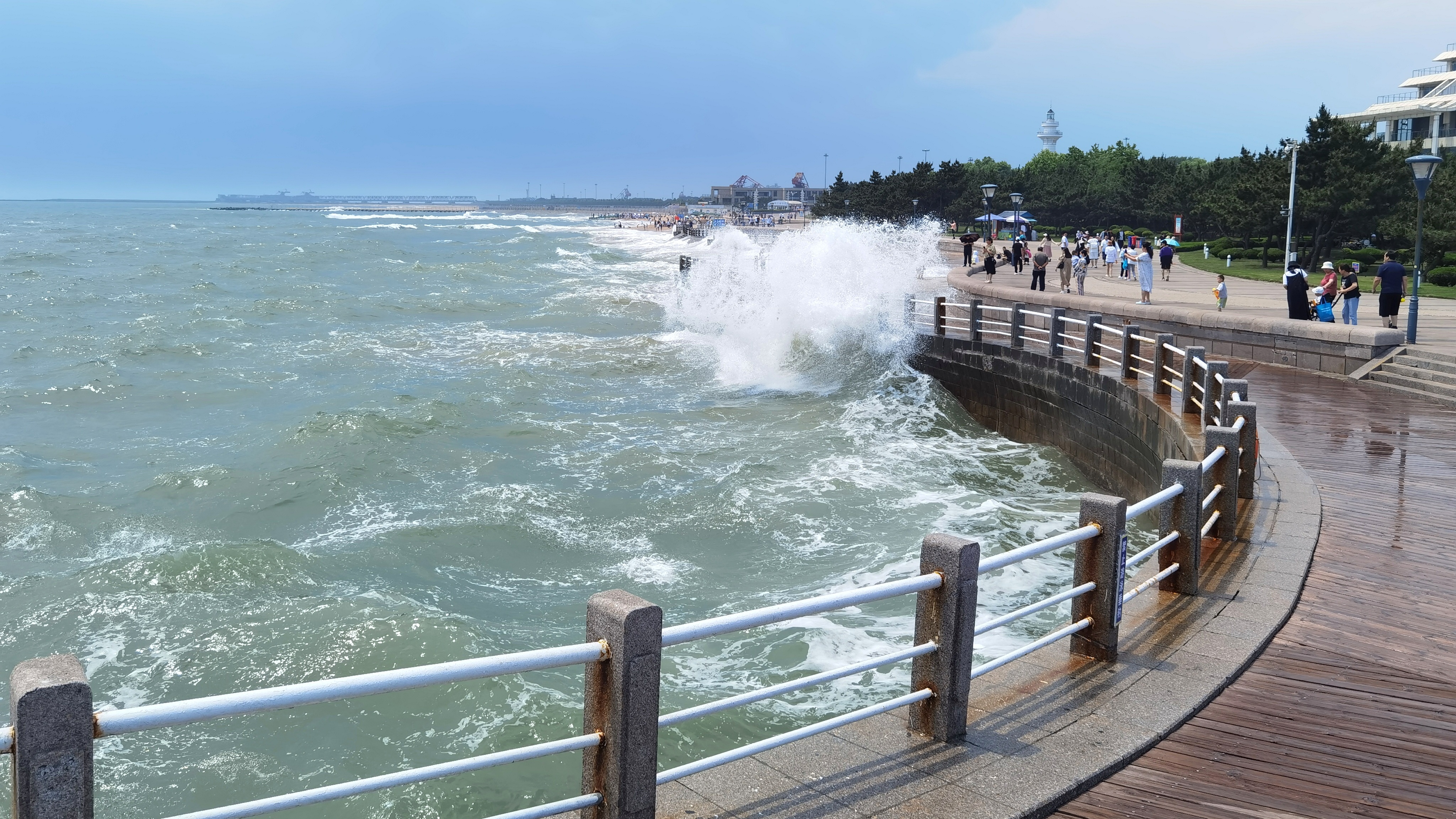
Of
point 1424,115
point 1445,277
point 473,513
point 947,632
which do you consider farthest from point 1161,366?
point 1424,115

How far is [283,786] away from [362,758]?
56 centimetres

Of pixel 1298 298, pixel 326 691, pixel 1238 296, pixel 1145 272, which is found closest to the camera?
pixel 326 691

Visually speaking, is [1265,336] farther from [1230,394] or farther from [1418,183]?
[1230,394]

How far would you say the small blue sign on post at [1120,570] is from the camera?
5.43 meters

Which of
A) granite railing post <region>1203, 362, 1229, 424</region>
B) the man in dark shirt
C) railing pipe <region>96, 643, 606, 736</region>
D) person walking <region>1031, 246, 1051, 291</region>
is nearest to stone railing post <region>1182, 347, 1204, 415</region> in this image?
granite railing post <region>1203, 362, 1229, 424</region>

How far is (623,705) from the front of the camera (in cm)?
364

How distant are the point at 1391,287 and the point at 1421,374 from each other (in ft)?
12.8

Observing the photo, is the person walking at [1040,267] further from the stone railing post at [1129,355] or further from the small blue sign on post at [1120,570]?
the small blue sign on post at [1120,570]

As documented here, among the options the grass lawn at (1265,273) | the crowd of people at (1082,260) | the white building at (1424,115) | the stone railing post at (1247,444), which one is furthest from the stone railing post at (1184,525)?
the white building at (1424,115)

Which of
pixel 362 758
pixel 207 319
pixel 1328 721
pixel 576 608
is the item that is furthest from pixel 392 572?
pixel 207 319

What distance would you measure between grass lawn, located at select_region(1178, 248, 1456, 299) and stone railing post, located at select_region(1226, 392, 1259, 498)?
25.0 m

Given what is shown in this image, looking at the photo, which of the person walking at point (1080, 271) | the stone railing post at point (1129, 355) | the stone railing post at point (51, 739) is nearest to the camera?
the stone railing post at point (51, 739)

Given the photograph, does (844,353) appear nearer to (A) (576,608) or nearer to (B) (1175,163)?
(A) (576,608)

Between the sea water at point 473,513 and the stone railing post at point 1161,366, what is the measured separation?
194 cm
